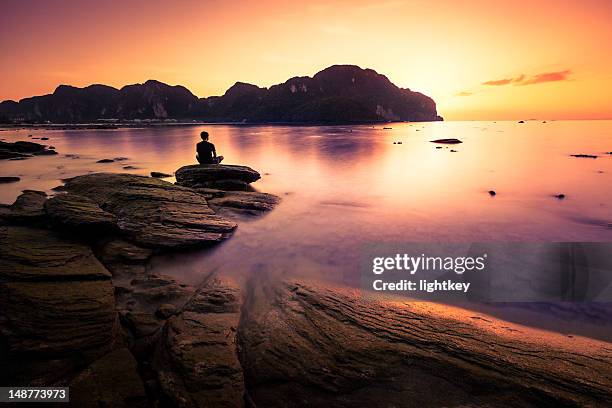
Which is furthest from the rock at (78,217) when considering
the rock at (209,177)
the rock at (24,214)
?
the rock at (209,177)

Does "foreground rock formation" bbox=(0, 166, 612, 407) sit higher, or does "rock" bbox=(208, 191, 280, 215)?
"rock" bbox=(208, 191, 280, 215)

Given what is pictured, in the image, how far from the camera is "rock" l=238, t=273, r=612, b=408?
4480mm

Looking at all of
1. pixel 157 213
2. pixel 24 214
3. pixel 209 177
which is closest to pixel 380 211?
pixel 209 177

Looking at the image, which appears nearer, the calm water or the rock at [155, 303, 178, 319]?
the rock at [155, 303, 178, 319]

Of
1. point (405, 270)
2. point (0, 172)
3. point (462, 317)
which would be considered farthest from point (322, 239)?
point (0, 172)

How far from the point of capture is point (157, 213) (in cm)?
1145

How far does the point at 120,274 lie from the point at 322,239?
22.5 ft

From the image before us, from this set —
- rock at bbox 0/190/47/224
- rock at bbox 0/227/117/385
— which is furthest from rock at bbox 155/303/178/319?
rock at bbox 0/190/47/224

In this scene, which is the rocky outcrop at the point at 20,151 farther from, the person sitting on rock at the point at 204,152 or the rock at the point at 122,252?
the rock at the point at 122,252

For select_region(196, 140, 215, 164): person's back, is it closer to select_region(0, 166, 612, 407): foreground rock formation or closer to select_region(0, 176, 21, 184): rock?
select_region(0, 166, 612, 407): foreground rock formation

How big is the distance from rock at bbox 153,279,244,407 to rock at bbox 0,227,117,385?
42.5 inches

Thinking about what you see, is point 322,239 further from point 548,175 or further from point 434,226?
point 548,175

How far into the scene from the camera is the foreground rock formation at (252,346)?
4.43 meters

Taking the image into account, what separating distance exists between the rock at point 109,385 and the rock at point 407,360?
165cm
